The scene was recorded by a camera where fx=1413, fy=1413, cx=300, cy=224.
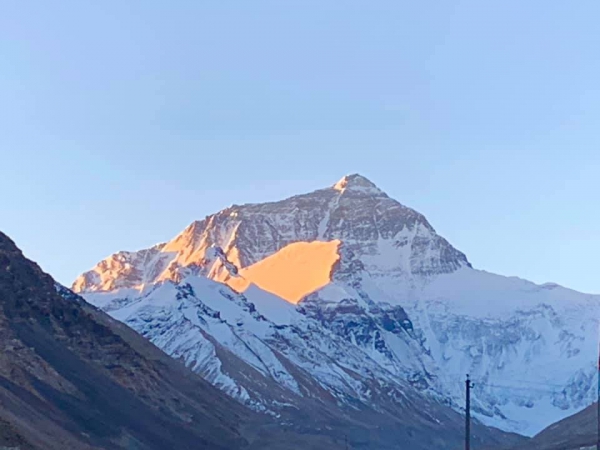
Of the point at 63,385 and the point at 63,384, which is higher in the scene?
the point at 63,384

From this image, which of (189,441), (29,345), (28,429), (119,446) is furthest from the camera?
(189,441)

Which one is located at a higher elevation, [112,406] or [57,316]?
[57,316]

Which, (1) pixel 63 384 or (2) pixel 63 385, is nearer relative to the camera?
(2) pixel 63 385

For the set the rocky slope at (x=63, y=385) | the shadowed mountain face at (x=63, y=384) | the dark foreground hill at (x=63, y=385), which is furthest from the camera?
the shadowed mountain face at (x=63, y=384)

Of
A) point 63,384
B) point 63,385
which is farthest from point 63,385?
point 63,384

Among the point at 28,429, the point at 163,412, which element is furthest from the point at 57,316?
the point at 28,429

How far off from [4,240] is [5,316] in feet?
86.4

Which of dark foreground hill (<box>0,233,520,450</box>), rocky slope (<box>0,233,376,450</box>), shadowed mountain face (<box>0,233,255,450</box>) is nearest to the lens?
rocky slope (<box>0,233,376,450</box>)

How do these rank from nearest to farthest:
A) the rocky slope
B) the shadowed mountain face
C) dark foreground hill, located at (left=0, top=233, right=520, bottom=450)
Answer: the rocky slope → dark foreground hill, located at (left=0, top=233, right=520, bottom=450) → the shadowed mountain face

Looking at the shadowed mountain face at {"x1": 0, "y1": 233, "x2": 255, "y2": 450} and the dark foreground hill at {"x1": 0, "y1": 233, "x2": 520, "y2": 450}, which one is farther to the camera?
the shadowed mountain face at {"x1": 0, "y1": 233, "x2": 255, "y2": 450}

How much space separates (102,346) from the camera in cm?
19575

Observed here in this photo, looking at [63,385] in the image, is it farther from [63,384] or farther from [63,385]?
[63,384]

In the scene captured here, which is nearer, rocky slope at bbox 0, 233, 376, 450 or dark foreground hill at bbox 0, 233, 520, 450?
rocky slope at bbox 0, 233, 376, 450

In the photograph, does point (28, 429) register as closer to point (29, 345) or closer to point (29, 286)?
point (29, 345)
